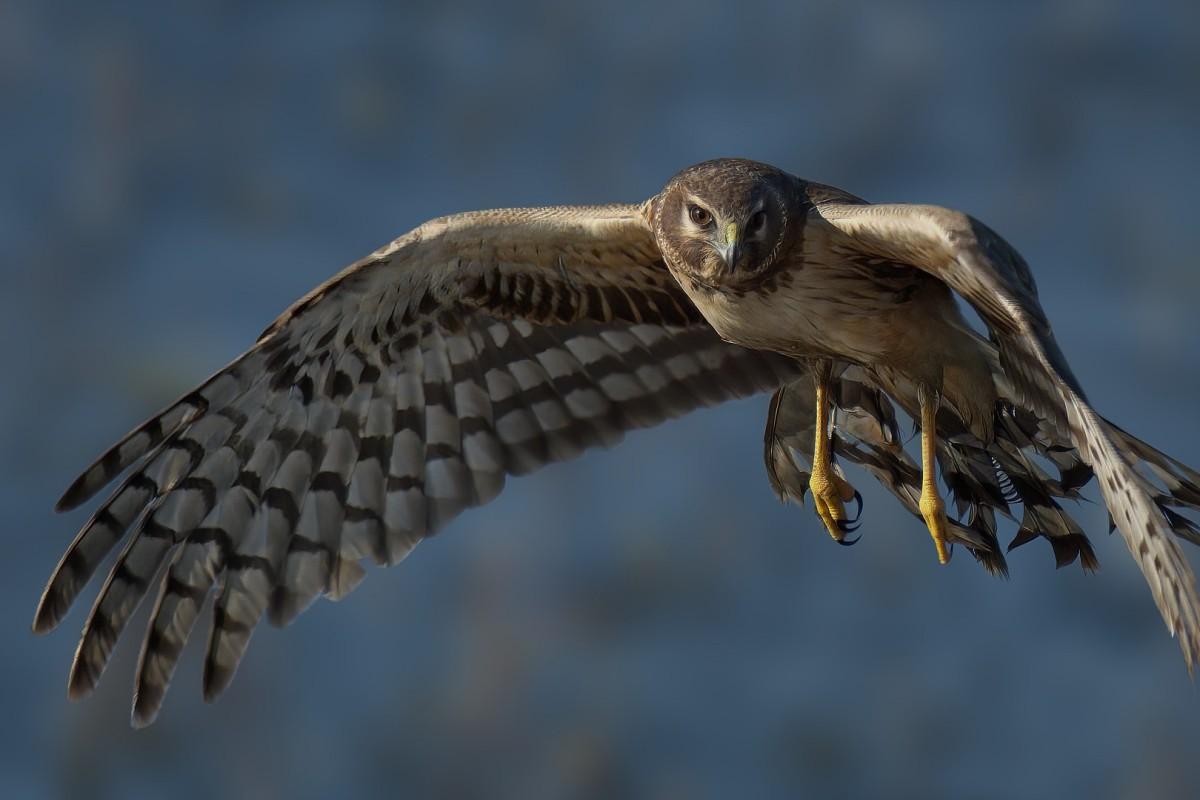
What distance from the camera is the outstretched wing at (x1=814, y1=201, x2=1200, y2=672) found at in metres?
3.96

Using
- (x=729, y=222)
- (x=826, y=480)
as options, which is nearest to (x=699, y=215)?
(x=729, y=222)

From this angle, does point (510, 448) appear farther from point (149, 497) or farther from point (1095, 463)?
point (1095, 463)

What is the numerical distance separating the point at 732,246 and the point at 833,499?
1183mm

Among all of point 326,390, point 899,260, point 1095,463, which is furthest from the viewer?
point 326,390

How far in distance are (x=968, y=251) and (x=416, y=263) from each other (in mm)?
2310

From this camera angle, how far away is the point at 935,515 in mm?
5645

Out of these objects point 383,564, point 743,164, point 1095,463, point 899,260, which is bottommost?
point 1095,463

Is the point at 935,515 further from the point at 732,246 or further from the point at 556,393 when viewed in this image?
the point at 556,393

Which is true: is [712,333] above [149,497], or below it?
above

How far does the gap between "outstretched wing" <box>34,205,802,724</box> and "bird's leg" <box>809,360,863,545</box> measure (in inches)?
23.0

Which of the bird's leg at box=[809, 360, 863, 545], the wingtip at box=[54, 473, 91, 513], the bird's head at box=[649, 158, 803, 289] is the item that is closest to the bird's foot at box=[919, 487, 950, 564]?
the bird's leg at box=[809, 360, 863, 545]

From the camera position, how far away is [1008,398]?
5602 mm

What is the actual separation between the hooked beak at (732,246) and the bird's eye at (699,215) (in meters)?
0.12

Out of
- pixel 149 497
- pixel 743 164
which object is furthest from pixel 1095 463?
pixel 149 497
